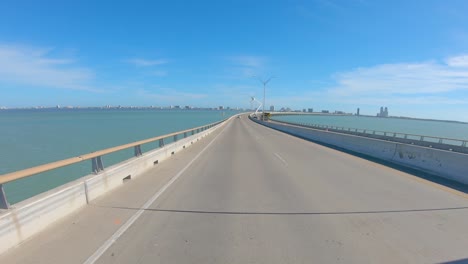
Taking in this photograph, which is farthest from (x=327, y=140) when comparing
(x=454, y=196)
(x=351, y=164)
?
(x=454, y=196)

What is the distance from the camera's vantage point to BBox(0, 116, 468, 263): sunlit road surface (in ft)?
12.8

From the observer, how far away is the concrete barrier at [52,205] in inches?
156

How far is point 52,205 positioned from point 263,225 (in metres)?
3.82

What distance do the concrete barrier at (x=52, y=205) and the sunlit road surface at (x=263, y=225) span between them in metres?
0.19

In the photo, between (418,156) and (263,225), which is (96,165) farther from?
(418,156)

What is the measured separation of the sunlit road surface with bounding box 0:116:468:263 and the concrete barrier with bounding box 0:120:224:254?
0.61 ft

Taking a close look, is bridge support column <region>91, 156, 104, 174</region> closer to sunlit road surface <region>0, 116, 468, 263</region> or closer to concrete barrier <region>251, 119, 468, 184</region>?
sunlit road surface <region>0, 116, 468, 263</region>

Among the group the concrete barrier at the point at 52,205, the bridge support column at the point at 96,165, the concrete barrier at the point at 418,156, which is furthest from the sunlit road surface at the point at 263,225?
the concrete barrier at the point at 418,156

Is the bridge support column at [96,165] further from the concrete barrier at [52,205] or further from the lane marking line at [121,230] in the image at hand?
the lane marking line at [121,230]

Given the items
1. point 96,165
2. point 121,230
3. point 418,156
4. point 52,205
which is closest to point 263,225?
point 121,230

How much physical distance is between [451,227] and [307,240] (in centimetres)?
290

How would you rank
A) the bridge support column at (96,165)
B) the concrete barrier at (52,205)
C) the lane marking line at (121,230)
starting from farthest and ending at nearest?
the bridge support column at (96,165) → the concrete barrier at (52,205) → the lane marking line at (121,230)

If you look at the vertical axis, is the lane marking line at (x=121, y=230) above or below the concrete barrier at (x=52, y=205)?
below

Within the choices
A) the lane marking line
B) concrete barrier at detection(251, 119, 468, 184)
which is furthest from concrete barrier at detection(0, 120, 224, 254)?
concrete barrier at detection(251, 119, 468, 184)
